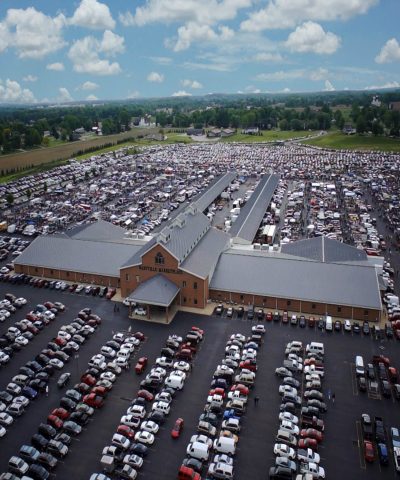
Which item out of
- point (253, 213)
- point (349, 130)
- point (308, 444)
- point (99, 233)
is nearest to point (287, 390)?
point (308, 444)

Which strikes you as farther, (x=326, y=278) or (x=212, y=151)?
(x=212, y=151)

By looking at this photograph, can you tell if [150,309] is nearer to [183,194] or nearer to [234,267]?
[234,267]

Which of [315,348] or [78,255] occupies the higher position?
[78,255]

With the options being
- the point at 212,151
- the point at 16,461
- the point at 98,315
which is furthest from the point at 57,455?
the point at 212,151

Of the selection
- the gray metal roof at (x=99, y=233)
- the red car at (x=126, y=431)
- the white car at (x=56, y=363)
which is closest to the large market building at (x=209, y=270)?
the gray metal roof at (x=99, y=233)

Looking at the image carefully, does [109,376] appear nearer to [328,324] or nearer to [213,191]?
[328,324]

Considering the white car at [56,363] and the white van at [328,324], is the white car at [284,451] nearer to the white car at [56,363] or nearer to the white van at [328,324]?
the white van at [328,324]
